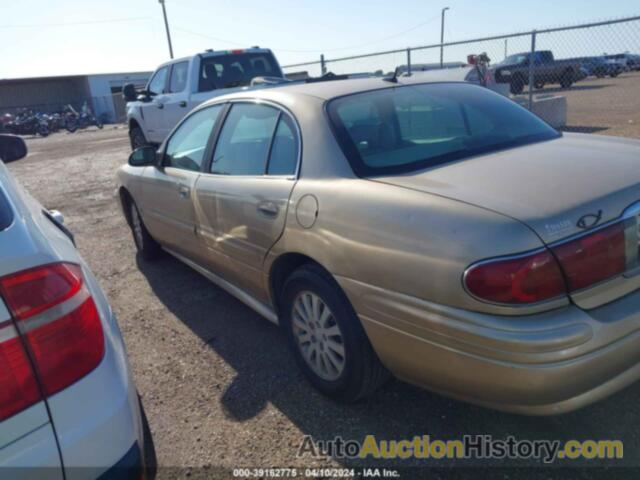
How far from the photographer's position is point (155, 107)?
1009 centimetres

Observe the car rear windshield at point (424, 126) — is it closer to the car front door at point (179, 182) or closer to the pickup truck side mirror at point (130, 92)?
the car front door at point (179, 182)

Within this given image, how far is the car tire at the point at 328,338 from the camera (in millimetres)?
2424

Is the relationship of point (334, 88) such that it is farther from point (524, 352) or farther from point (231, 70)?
point (231, 70)

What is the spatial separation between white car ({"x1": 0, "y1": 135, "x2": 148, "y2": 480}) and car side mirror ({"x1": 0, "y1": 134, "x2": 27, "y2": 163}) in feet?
7.59

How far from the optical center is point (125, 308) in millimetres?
4254

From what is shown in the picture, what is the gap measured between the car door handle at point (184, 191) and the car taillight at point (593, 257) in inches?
104

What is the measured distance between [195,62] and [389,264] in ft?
25.2

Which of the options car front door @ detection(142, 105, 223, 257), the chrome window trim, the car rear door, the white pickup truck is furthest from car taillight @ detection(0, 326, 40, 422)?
the white pickup truck

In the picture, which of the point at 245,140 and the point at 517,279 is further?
the point at 245,140

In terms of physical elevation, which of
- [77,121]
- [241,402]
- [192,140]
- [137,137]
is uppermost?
[192,140]

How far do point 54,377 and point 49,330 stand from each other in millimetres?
132

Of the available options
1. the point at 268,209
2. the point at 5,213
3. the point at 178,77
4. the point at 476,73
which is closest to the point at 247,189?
the point at 268,209

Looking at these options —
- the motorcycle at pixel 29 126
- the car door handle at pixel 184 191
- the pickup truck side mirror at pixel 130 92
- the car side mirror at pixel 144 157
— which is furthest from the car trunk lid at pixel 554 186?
the motorcycle at pixel 29 126

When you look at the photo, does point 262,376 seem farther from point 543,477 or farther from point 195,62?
point 195,62
